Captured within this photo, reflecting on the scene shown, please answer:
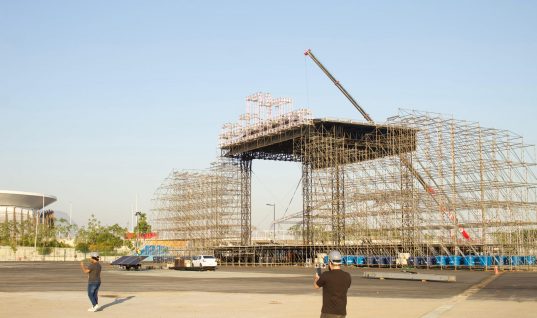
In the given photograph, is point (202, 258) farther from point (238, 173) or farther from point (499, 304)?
point (499, 304)

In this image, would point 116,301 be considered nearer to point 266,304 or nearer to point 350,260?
point 266,304

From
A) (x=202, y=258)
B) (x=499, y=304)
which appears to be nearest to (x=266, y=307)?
(x=499, y=304)

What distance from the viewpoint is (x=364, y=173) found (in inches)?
3044

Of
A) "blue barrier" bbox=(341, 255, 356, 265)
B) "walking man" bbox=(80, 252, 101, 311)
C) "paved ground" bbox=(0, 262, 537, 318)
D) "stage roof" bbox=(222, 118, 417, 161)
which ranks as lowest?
"blue barrier" bbox=(341, 255, 356, 265)

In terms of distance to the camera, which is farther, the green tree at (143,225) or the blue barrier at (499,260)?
the green tree at (143,225)

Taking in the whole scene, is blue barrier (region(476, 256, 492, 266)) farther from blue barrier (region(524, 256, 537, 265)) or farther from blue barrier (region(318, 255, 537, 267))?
blue barrier (region(524, 256, 537, 265))

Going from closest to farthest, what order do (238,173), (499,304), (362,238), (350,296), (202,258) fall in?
(499,304) → (350,296) → (202,258) → (362,238) → (238,173)

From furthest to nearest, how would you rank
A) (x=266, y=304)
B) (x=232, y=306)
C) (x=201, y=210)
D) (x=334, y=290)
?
(x=201, y=210) → (x=266, y=304) → (x=232, y=306) → (x=334, y=290)

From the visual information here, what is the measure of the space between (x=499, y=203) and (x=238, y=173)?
42.1m

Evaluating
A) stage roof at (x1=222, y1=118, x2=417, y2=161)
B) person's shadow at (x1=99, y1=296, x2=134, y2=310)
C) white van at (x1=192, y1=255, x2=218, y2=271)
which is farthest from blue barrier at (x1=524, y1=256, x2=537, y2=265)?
person's shadow at (x1=99, y1=296, x2=134, y2=310)

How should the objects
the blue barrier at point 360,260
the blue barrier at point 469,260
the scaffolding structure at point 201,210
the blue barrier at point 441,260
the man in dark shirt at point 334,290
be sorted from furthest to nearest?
the scaffolding structure at point 201,210, the blue barrier at point 360,260, the blue barrier at point 441,260, the blue barrier at point 469,260, the man in dark shirt at point 334,290

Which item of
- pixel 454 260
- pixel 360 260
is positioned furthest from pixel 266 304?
pixel 360 260

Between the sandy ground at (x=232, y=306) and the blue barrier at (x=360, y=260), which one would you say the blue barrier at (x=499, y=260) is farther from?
the sandy ground at (x=232, y=306)

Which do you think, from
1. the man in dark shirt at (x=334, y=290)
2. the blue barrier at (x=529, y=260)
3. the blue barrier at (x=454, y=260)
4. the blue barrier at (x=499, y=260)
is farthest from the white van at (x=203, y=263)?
the man in dark shirt at (x=334, y=290)
